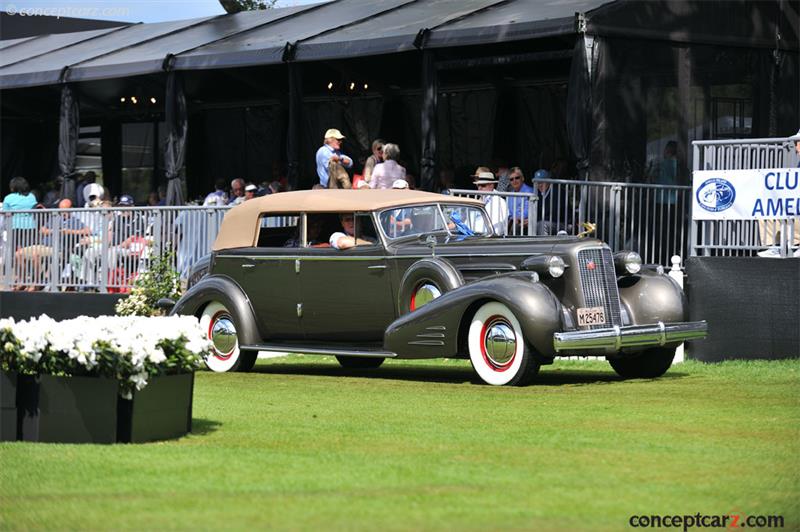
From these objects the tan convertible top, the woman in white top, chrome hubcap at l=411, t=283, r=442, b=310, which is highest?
the woman in white top

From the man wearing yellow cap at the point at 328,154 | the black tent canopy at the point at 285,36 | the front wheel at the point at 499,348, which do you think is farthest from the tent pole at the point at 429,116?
the front wheel at the point at 499,348

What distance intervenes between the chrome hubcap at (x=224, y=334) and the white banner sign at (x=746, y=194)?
494 cm

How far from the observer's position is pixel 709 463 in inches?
274

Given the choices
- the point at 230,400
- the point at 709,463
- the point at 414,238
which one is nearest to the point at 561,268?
the point at 414,238

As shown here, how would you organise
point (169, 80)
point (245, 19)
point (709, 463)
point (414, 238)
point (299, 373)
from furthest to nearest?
point (245, 19) < point (169, 80) < point (299, 373) < point (414, 238) < point (709, 463)

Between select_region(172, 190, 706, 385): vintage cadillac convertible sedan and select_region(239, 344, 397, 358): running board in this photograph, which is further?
select_region(239, 344, 397, 358): running board

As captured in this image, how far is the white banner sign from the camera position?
43.8ft

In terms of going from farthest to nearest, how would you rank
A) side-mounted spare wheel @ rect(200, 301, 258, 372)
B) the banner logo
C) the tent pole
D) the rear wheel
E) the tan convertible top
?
the tent pole → the rear wheel → the banner logo → side-mounted spare wheel @ rect(200, 301, 258, 372) → the tan convertible top

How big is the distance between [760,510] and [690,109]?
13163 mm

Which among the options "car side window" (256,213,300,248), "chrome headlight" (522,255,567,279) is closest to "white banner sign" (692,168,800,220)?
"chrome headlight" (522,255,567,279)

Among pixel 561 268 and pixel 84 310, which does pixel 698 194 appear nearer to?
pixel 561 268

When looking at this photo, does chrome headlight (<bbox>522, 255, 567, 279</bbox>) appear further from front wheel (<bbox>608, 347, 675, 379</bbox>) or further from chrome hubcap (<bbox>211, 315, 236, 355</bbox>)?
chrome hubcap (<bbox>211, 315, 236, 355</bbox>)

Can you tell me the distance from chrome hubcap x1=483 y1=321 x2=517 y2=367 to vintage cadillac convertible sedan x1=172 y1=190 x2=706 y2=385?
0.01 metres

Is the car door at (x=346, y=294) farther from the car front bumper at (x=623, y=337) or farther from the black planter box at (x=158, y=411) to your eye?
the black planter box at (x=158, y=411)
